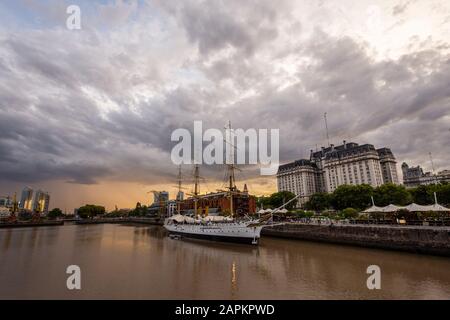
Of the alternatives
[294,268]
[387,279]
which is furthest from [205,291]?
[387,279]

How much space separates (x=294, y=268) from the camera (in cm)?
2470

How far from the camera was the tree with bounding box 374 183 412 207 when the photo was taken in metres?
76.3

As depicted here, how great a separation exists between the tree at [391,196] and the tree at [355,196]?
8.77 ft

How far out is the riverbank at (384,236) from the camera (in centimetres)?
2828

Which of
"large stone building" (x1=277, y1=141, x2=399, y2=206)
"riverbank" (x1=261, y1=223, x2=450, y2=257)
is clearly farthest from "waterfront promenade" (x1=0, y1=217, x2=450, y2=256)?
"large stone building" (x1=277, y1=141, x2=399, y2=206)

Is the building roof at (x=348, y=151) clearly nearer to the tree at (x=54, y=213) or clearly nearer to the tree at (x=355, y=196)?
the tree at (x=355, y=196)

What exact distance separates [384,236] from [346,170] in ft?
466

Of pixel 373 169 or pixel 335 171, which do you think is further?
pixel 335 171

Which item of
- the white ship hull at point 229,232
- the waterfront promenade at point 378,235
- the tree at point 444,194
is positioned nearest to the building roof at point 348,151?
the tree at point 444,194

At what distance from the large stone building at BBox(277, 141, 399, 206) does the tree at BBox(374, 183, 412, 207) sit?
74.4 meters

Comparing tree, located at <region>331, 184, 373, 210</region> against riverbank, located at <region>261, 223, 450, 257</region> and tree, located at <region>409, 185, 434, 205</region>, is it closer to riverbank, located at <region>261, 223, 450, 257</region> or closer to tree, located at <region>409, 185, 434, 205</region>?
tree, located at <region>409, 185, 434, 205</region>
